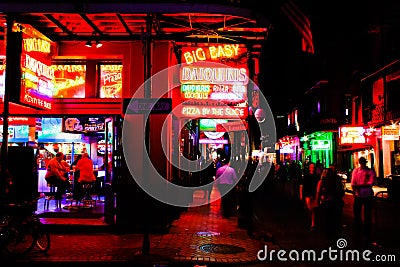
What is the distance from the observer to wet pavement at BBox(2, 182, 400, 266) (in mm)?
8617

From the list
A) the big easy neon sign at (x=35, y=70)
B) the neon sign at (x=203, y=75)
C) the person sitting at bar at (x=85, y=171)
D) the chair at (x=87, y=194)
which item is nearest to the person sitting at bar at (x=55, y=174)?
the person sitting at bar at (x=85, y=171)

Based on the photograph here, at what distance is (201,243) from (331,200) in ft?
12.0

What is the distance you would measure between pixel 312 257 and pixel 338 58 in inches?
1401

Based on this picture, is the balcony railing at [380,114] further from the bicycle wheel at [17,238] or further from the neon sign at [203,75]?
the bicycle wheel at [17,238]

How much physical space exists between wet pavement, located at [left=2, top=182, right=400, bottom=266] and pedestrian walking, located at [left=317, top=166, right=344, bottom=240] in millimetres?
321

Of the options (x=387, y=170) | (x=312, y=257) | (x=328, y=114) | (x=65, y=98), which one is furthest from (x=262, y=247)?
(x=328, y=114)

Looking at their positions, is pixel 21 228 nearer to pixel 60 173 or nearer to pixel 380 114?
pixel 60 173

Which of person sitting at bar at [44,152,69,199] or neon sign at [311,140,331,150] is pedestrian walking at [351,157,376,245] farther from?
neon sign at [311,140,331,150]

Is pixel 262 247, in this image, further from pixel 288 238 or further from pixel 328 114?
pixel 328 114

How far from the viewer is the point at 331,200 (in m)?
11.5

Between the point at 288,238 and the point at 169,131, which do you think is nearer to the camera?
the point at 288,238

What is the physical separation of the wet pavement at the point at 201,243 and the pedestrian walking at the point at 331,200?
1.05ft

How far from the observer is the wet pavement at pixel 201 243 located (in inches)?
339

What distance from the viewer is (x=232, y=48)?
1292 centimetres
